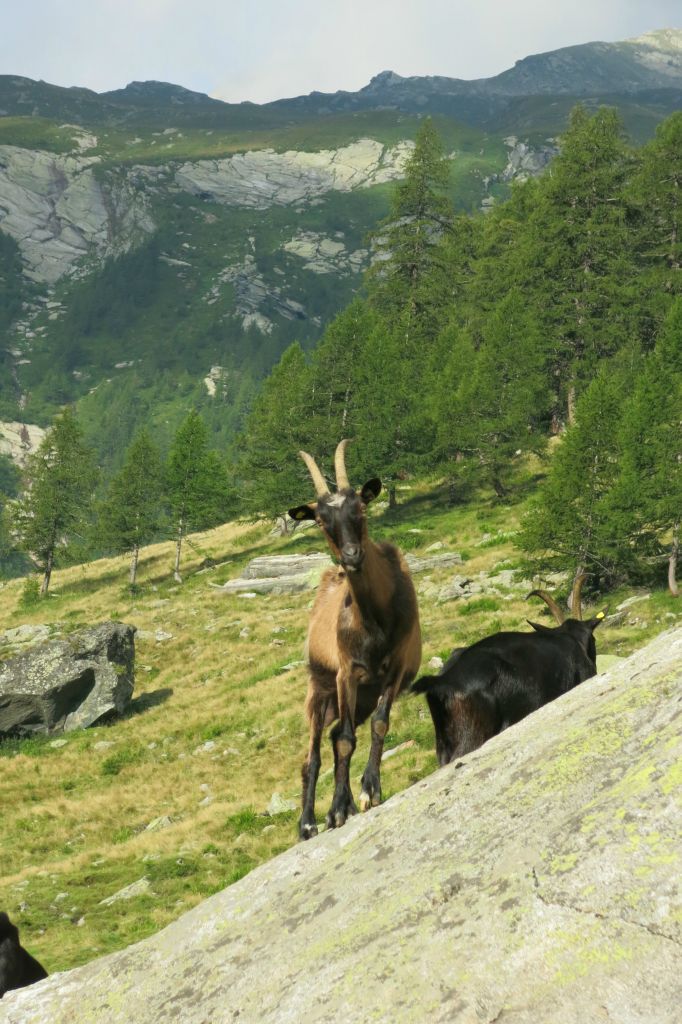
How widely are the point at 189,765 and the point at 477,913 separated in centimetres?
2161

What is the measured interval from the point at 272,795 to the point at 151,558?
55.2 m

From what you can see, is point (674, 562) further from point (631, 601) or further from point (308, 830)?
point (308, 830)

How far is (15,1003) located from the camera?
468 centimetres

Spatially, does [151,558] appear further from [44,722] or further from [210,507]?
[44,722]

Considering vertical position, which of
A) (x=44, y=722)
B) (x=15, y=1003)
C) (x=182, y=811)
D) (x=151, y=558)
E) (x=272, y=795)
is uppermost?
(x=15, y=1003)

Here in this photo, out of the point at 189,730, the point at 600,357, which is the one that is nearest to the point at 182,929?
the point at 189,730

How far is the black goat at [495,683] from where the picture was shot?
8.46 metres

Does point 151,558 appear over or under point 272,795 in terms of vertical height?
under

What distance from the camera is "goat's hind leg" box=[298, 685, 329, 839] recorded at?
303 inches

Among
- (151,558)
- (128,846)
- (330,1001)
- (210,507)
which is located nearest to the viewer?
(330,1001)

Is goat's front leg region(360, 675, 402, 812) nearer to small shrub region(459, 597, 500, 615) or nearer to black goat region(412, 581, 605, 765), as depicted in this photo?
black goat region(412, 581, 605, 765)

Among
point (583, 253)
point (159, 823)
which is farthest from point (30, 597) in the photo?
point (583, 253)

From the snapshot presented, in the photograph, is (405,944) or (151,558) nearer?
(405,944)

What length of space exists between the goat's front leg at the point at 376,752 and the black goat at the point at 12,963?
10.7 feet
